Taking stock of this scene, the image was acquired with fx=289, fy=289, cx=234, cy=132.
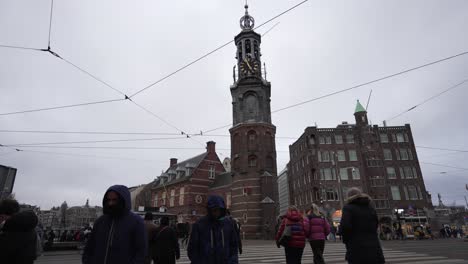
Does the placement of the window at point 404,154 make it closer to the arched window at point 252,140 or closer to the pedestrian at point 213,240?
the arched window at point 252,140

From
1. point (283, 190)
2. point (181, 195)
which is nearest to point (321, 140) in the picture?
point (181, 195)

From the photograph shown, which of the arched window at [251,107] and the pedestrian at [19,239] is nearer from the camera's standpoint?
the pedestrian at [19,239]

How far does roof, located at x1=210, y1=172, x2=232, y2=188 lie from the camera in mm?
46744

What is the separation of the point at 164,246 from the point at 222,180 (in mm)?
43126

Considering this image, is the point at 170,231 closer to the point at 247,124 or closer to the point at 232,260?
the point at 232,260

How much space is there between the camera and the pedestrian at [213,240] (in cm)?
404

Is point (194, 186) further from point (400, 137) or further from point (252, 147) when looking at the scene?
point (400, 137)

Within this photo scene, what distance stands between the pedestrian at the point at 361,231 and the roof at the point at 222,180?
1651 inches

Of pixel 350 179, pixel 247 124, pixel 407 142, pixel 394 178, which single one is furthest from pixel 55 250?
pixel 407 142

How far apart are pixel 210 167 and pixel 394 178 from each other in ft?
100

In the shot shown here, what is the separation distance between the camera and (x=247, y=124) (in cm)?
3922

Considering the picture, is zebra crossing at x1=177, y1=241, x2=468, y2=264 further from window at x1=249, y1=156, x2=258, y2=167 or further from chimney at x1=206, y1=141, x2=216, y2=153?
chimney at x1=206, y1=141, x2=216, y2=153

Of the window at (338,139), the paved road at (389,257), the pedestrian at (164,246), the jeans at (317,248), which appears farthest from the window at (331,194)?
the pedestrian at (164,246)

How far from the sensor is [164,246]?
571 centimetres
